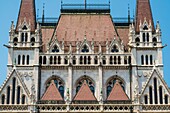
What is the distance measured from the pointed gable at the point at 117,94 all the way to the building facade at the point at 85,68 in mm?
92

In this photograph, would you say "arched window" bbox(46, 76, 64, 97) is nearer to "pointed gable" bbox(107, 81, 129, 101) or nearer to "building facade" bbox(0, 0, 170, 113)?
"building facade" bbox(0, 0, 170, 113)

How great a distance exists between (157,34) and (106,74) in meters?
6.29

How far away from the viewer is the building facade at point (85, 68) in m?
46.0

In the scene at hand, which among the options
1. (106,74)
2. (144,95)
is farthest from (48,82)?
(144,95)

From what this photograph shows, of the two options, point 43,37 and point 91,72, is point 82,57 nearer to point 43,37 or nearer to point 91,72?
point 91,72

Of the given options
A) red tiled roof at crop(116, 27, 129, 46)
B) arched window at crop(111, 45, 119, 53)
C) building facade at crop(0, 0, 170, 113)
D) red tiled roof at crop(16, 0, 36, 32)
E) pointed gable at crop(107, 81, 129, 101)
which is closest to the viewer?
building facade at crop(0, 0, 170, 113)

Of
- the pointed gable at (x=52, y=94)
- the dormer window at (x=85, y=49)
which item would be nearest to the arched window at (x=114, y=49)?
the dormer window at (x=85, y=49)

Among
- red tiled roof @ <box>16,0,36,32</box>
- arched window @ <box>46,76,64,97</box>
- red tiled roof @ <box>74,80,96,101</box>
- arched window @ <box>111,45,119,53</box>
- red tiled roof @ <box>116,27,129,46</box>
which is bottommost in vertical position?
red tiled roof @ <box>74,80,96,101</box>

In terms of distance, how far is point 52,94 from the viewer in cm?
4697

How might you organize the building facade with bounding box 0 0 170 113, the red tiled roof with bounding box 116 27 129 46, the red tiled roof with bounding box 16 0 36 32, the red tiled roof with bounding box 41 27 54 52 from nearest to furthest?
the building facade with bounding box 0 0 170 113
the red tiled roof with bounding box 16 0 36 32
the red tiled roof with bounding box 41 27 54 52
the red tiled roof with bounding box 116 27 129 46

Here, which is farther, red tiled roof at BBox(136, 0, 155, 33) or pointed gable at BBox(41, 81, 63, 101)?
red tiled roof at BBox(136, 0, 155, 33)

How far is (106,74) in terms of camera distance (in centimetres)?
4850

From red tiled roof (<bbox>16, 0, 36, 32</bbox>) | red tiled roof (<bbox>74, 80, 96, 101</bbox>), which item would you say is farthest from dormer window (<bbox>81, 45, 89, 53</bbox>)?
red tiled roof (<bbox>16, 0, 36, 32</bbox>)

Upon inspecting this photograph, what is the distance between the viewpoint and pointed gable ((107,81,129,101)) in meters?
46.8
